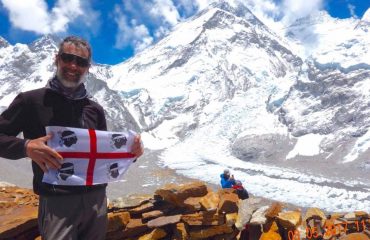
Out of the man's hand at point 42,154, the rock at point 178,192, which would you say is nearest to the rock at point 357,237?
the rock at point 178,192

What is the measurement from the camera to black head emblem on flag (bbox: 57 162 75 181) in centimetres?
433

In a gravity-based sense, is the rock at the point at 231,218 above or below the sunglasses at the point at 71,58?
below

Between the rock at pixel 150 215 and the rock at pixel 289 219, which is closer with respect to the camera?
the rock at pixel 150 215

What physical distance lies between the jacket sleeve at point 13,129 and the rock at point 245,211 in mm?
5704

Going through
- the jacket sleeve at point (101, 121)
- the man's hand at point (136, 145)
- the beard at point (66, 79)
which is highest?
the beard at point (66, 79)

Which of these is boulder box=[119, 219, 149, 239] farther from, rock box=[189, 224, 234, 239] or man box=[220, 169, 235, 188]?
man box=[220, 169, 235, 188]

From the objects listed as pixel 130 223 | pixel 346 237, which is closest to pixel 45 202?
pixel 130 223

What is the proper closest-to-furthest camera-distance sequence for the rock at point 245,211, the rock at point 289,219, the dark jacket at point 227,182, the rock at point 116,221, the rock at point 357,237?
A: 1. the rock at point 116,221
2. the rock at point 245,211
3. the rock at point 289,219
4. the rock at point 357,237
5. the dark jacket at point 227,182

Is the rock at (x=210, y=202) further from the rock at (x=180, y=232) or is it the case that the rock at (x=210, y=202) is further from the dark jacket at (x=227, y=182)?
the dark jacket at (x=227, y=182)

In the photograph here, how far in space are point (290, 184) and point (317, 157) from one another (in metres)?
80.7

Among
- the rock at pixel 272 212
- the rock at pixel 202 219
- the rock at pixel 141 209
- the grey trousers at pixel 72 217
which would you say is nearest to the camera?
the grey trousers at pixel 72 217

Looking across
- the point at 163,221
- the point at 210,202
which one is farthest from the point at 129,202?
the point at 210,202

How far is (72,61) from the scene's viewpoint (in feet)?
14.7

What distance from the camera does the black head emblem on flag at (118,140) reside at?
194 inches
